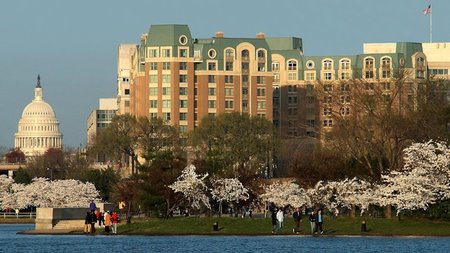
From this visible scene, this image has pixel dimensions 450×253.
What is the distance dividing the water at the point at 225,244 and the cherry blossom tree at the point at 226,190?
87.1 ft

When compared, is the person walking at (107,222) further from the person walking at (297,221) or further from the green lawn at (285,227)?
the person walking at (297,221)

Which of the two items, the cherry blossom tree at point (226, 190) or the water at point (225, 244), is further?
the cherry blossom tree at point (226, 190)

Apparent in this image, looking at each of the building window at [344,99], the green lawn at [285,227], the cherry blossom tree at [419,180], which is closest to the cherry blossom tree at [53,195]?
the building window at [344,99]

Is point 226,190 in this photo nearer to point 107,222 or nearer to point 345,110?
point 345,110

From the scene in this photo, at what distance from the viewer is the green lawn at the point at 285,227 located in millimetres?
99688

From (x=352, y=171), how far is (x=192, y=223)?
58.8ft

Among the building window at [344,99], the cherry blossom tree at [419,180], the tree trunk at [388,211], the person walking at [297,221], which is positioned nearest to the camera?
the person walking at [297,221]

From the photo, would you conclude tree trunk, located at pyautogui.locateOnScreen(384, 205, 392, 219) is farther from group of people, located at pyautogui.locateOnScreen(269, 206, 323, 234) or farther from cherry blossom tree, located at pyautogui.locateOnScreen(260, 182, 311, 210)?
group of people, located at pyautogui.locateOnScreen(269, 206, 323, 234)

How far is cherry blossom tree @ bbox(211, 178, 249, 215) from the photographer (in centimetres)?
12950

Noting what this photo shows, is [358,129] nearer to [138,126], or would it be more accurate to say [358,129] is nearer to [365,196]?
[365,196]

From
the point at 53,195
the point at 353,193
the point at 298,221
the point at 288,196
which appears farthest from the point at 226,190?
the point at 53,195

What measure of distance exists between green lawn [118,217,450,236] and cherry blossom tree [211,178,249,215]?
786 inches

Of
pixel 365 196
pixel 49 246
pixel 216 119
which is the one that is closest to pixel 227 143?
pixel 216 119

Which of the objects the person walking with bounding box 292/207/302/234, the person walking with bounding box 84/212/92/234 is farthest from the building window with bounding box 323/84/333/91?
the person walking with bounding box 84/212/92/234
